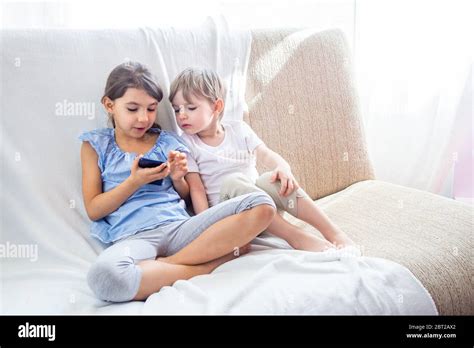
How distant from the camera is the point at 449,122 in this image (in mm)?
2146

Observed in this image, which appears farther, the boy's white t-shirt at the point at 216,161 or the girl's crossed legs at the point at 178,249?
the boy's white t-shirt at the point at 216,161

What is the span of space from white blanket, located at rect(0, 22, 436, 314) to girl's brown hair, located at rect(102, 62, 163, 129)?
0.05 m

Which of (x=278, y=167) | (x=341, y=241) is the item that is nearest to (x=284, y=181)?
(x=278, y=167)

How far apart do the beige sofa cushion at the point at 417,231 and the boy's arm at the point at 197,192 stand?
193 mm

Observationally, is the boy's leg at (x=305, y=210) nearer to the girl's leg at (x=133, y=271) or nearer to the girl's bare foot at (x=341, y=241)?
the girl's bare foot at (x=341, y=241)

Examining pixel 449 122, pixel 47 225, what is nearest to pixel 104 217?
pixel 47 225

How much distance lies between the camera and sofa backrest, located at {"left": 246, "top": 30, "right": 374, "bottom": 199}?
1.54 m

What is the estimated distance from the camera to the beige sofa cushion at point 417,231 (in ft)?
4.04

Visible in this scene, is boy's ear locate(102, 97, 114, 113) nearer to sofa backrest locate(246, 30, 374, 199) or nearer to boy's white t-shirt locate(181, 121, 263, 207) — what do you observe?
boy's white t-shirt locate(181, 121, 263, 207)

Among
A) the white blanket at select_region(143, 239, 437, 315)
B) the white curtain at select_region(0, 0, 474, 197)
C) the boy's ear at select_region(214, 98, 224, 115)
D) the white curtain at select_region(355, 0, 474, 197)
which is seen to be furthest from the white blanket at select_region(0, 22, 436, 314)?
the white curtain at select_region(355, 0, 474, 197)

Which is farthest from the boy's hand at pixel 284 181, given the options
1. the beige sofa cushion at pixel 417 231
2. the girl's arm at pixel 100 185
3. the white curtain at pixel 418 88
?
the white curtain at pixel 418 88

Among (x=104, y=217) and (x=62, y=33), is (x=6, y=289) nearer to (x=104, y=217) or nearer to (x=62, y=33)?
(x=104, y=217)

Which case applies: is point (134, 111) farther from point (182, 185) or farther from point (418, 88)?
point (418, 88)

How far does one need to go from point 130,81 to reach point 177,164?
0.19m
